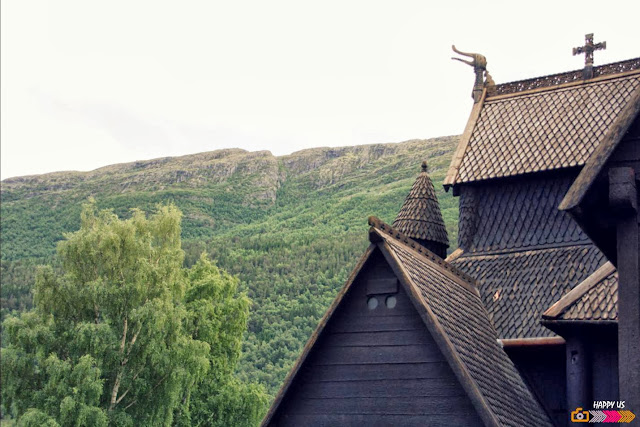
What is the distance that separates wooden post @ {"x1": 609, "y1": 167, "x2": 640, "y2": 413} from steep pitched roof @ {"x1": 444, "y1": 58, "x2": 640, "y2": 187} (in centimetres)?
699

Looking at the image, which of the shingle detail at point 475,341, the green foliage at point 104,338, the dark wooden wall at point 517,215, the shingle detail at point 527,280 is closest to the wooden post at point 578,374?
the shingle detail at point 475,341

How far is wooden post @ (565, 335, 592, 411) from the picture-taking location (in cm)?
1327

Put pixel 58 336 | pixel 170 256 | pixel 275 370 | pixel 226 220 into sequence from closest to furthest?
pixel 58 336 < pixel 170 256 < pixel 275 370 < pixel 226 220

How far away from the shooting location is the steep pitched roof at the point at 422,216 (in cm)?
1789

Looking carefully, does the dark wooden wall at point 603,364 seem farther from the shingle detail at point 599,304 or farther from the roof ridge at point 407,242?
the roof ridge at point 407,242

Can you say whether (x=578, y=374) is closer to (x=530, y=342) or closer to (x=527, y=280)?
(x=530, y=342)

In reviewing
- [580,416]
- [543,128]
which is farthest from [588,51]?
[580,416]

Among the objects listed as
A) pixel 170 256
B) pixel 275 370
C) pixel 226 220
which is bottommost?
pixel 275 370

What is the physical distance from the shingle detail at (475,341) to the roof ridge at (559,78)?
6.72 meters

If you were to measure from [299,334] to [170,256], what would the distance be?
46.9m

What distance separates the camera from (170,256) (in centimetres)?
3103

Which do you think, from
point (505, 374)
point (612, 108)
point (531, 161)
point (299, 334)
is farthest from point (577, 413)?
point (299, 334)

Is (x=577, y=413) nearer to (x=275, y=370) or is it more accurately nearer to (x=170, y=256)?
(x=170, y=256)

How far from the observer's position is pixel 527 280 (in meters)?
16.1
